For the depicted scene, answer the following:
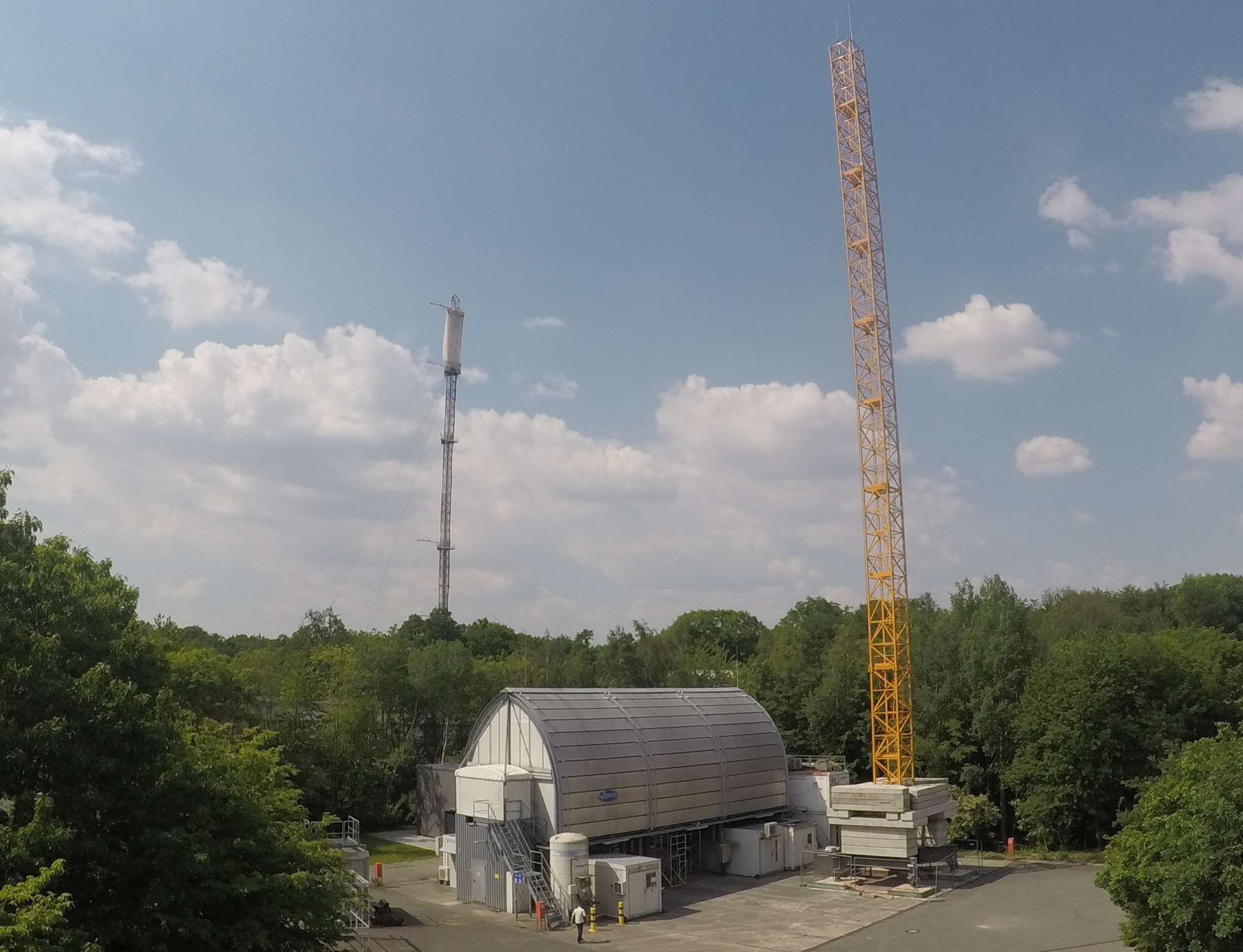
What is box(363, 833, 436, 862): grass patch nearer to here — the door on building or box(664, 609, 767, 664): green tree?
the door on building

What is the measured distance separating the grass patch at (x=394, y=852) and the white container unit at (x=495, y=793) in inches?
426

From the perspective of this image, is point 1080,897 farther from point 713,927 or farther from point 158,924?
point 158,924

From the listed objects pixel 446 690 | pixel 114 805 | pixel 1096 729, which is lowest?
pixel 1096 729

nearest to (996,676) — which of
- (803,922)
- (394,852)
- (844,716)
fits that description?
(844,716)

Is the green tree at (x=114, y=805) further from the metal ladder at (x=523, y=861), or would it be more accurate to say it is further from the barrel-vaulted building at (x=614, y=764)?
the barrel-vaulted building at (x=614, y=764)

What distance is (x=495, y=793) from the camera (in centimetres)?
3828

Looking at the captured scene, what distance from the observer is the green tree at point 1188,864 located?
22.6m

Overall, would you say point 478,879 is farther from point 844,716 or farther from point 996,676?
point 996,676

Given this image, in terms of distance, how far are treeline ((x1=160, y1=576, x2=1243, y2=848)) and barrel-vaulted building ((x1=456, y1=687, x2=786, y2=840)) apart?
11.0 meters

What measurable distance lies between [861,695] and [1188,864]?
39.2 m

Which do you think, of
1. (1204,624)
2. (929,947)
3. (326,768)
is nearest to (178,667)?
(326,768)

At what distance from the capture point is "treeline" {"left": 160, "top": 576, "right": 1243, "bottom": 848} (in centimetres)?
5062

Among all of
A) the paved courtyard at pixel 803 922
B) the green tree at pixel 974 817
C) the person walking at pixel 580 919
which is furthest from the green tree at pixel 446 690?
the person walking at pixel 580 919

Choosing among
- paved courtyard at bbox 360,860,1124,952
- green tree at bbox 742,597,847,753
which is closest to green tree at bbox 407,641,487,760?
green tree at bbox 742,597,847,753
